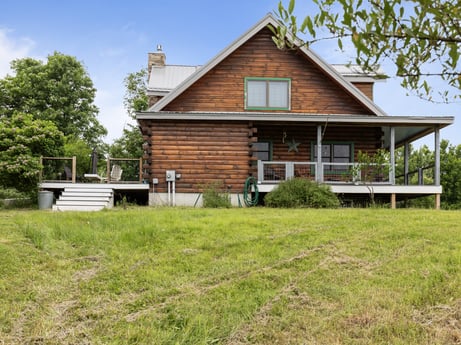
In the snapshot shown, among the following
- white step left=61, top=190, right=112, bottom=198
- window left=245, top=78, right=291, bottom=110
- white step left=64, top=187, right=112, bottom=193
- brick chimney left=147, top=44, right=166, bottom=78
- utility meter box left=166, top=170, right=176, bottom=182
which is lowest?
white step left=61, top=190, right=112, bottom=198

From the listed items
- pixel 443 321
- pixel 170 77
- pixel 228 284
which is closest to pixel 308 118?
pixel 170 77

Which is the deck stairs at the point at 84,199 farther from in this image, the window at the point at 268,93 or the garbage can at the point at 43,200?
the window at the point at 268,93

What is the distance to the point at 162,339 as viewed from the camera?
391cm

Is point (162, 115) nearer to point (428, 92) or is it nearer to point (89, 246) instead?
point (89, 246)

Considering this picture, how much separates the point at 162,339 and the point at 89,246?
3.51 meters

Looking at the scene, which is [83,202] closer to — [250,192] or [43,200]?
[43,200]

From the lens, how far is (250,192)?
1496cm

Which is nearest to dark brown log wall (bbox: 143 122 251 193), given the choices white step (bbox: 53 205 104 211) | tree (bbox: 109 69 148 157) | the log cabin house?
the log cabin house

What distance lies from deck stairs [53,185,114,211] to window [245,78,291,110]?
21.7 ft

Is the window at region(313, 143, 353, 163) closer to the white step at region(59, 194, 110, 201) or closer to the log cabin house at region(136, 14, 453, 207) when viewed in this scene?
the log cabin house at region(136, 14, 453, 207)

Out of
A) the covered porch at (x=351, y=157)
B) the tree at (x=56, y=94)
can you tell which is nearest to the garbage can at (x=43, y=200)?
the covered porch at (x=351, y=157)

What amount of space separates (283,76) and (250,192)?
515 cm

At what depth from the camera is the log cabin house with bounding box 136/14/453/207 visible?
14.9 metres

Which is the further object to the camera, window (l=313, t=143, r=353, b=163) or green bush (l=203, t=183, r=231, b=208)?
window (l=313, t=143, r=353, b=163)
